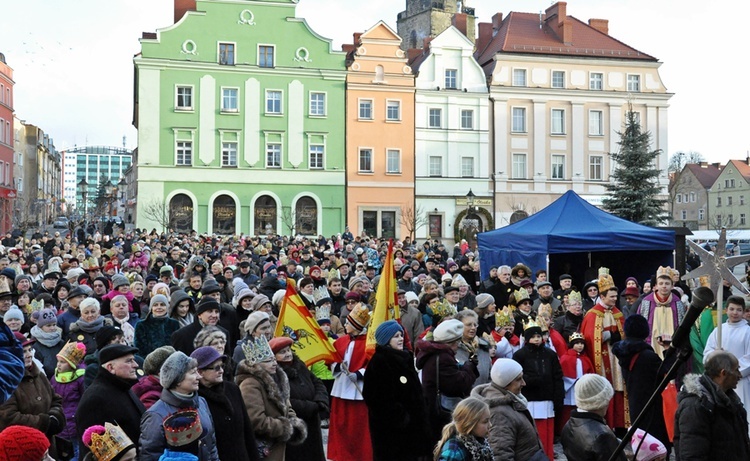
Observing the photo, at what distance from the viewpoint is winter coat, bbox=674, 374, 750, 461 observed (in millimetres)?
5539

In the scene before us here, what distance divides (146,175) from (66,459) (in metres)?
40.2

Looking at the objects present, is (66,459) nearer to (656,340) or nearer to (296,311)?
(296,311)

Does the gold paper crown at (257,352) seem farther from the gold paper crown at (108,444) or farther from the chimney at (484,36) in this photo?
the chimney at (484,36)

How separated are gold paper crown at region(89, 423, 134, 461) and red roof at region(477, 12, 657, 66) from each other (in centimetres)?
4696

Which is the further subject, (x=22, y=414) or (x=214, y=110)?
(x=214, y=110)

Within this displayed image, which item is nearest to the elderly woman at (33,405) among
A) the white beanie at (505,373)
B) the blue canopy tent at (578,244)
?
the white beanie at (505,373)

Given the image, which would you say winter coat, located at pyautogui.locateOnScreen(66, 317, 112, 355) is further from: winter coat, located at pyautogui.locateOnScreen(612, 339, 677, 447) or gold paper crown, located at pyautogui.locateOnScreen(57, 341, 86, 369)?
winter coat, located at pyautogui.locateOnScreen(612, 339, 677, 447)

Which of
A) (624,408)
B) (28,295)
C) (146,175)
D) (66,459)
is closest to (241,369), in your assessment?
(66,459)

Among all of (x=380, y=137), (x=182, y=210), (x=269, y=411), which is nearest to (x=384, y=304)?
(x=269, y=411)

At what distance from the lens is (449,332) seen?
744cm

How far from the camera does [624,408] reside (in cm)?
992

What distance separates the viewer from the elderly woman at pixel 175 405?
5023 mm

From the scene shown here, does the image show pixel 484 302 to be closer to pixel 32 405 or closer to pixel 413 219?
pixel 32 405

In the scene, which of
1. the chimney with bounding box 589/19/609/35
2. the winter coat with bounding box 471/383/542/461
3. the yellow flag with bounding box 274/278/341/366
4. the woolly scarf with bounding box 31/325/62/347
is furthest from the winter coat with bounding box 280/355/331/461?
the chimney with bounding box 589/19/609/35
